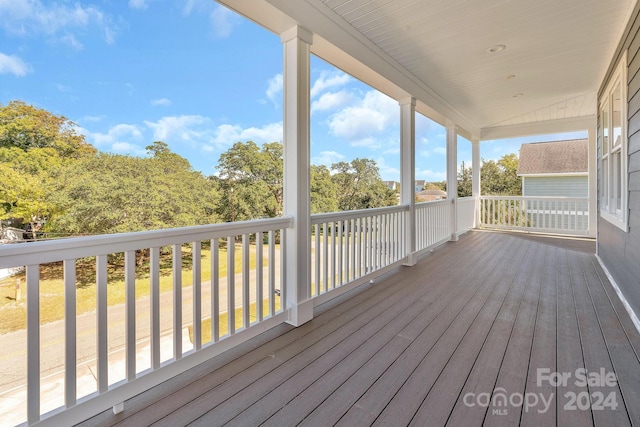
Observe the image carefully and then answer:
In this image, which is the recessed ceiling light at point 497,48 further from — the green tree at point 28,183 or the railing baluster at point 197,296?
the green tree at point 28,183

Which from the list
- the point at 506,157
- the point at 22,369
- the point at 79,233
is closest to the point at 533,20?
the point at 79,233

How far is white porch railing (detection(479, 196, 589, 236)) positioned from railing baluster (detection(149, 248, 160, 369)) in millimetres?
8018

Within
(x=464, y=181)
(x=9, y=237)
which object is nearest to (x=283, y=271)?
(x=9, y=237)

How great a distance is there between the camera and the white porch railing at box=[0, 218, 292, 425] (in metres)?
1.29

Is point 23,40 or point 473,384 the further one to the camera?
point 473,384

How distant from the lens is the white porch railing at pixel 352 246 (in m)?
2.82

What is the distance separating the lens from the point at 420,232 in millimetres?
4832

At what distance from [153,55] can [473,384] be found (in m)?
2.43

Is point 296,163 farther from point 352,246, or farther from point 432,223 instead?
point 432,223

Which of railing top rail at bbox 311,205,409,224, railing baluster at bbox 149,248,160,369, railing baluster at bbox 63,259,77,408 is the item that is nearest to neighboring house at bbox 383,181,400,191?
railing top rail at bbox 311,205,409,224

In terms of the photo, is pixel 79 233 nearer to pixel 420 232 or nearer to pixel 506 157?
pixel 420 232

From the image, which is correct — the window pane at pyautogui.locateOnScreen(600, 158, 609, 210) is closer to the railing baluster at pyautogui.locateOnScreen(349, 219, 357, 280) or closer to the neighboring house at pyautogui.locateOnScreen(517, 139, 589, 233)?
the railing baluster at pyautogui.locateOnScreen(349, 219, 357, 280)

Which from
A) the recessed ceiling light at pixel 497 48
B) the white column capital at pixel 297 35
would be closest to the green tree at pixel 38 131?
the white column capital at pixel 297 35

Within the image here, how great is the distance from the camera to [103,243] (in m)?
1.45
